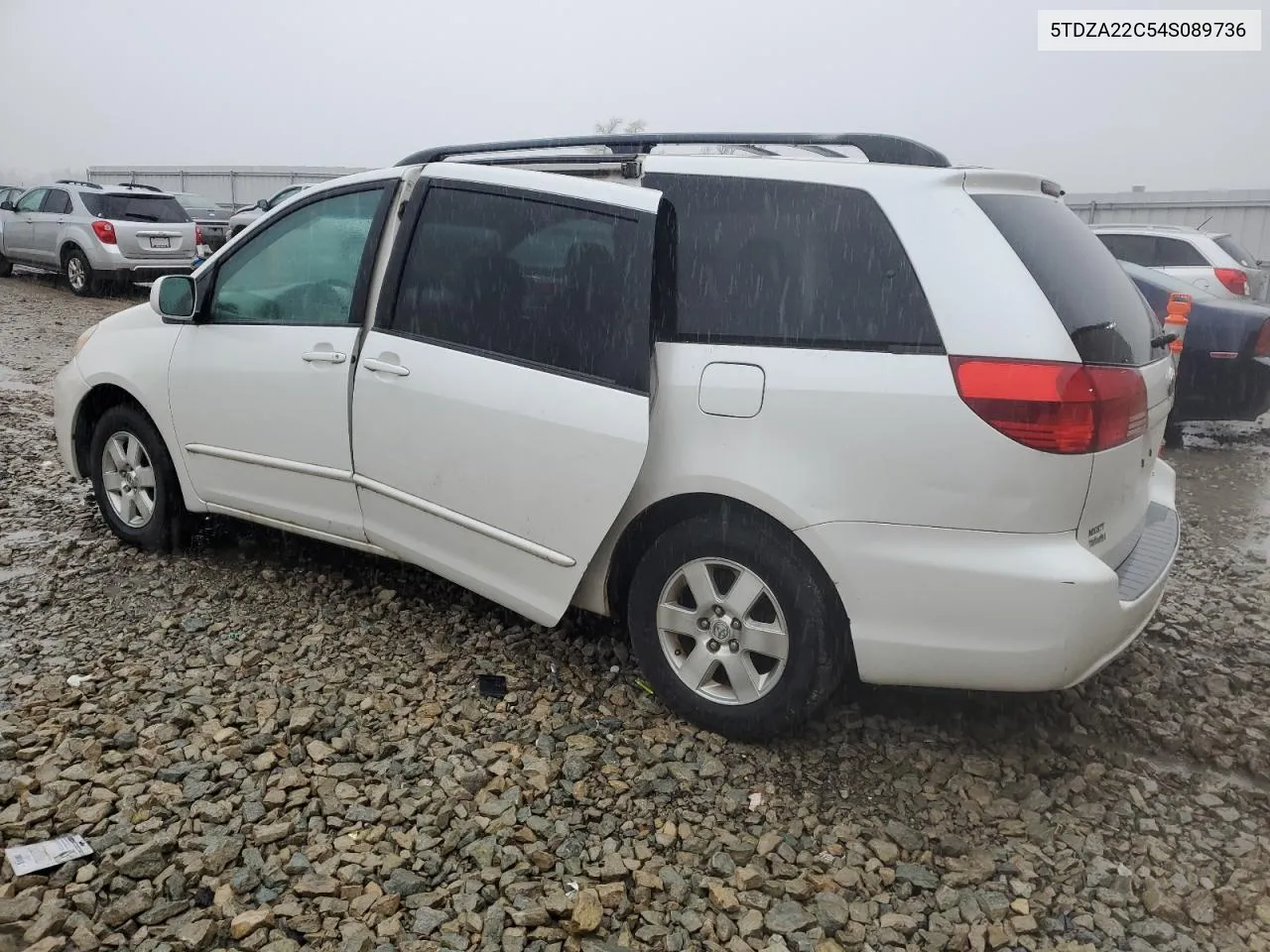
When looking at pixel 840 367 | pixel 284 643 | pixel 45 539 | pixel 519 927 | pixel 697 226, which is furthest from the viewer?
pixel 45 539

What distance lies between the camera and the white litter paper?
95.3 inches

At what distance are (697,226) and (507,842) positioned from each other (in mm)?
1872

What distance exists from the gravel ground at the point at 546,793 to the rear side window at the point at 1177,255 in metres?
6.50

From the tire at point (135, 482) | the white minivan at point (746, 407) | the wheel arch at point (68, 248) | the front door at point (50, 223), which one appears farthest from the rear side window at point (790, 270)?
the front door at point (50, 223)

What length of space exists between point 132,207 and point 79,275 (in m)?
1.31

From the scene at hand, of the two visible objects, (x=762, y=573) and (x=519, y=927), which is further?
(x=762, y=573)

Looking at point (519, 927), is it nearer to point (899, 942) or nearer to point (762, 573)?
point (899, 942)

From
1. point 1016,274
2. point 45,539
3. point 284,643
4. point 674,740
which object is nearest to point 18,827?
point 284,643

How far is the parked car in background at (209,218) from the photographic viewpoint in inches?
712

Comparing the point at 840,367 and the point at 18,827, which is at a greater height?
the point at 840,367

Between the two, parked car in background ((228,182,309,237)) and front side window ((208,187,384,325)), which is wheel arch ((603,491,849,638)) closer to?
front side window ((208,187,384,325))

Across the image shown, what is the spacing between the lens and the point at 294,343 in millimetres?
3738

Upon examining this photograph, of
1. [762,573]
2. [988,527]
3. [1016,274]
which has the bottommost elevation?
[762,573]

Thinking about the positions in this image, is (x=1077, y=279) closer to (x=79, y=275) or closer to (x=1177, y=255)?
(x=1177, y=255)
